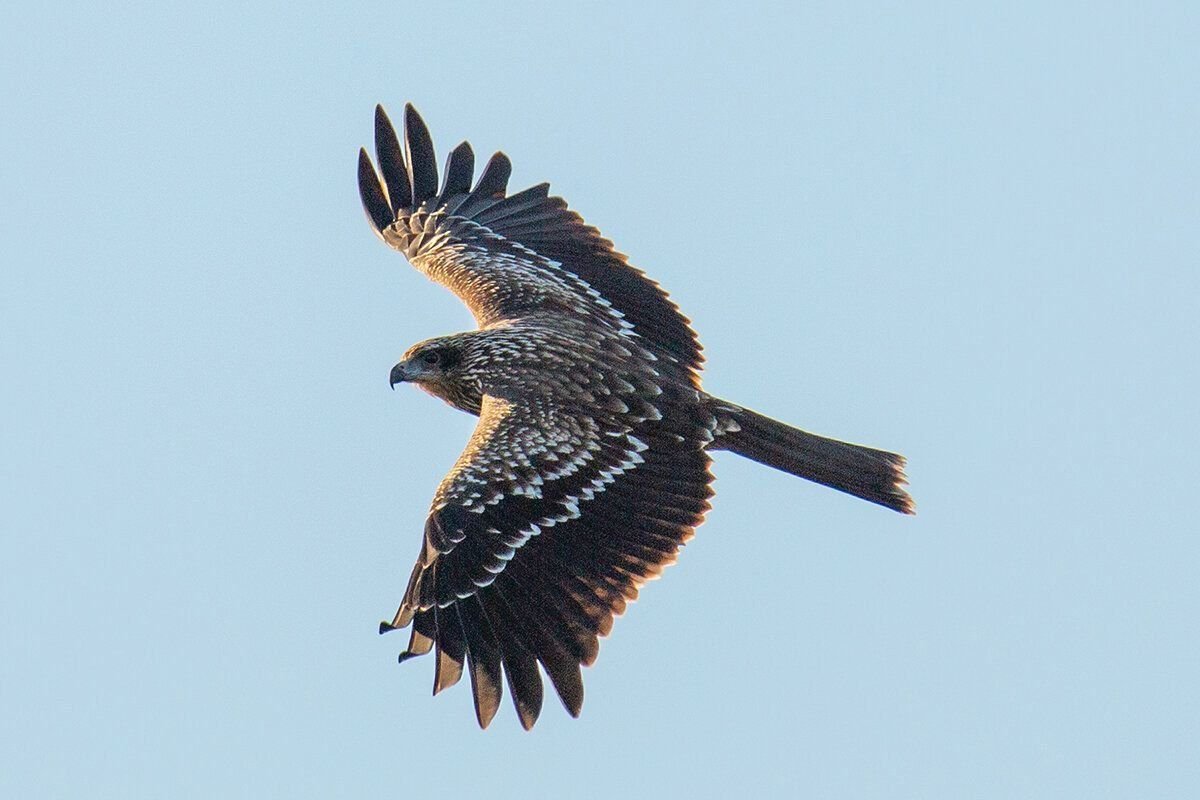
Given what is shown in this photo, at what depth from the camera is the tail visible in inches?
448

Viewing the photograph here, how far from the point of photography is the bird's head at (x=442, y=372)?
11.8 metres

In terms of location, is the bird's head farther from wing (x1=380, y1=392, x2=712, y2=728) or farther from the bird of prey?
wing (x1=380, y1=392, x2=712, y2=728)

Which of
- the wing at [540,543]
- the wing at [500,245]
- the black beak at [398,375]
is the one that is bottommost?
the wing at [540,543]

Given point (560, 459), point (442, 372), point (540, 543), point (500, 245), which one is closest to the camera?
point (540, 543)

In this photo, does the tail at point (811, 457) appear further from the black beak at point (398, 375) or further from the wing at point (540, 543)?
the black beak at point (398, 375)

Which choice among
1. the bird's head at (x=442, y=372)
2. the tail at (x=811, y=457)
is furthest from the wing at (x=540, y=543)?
the bird's head at (x=442, y=372)

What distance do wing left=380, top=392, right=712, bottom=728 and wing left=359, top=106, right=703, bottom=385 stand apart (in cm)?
143

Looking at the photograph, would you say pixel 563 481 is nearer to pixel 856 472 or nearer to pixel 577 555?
pixel 577 555

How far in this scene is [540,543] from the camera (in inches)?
412

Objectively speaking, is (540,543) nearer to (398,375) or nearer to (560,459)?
(560,459)

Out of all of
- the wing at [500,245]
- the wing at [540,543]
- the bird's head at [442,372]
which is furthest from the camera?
the wing at [500,245]

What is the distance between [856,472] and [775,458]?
0.48 metres

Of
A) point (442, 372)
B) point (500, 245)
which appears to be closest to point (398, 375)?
point (442, 372)

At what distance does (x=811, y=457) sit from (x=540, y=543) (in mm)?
1822
